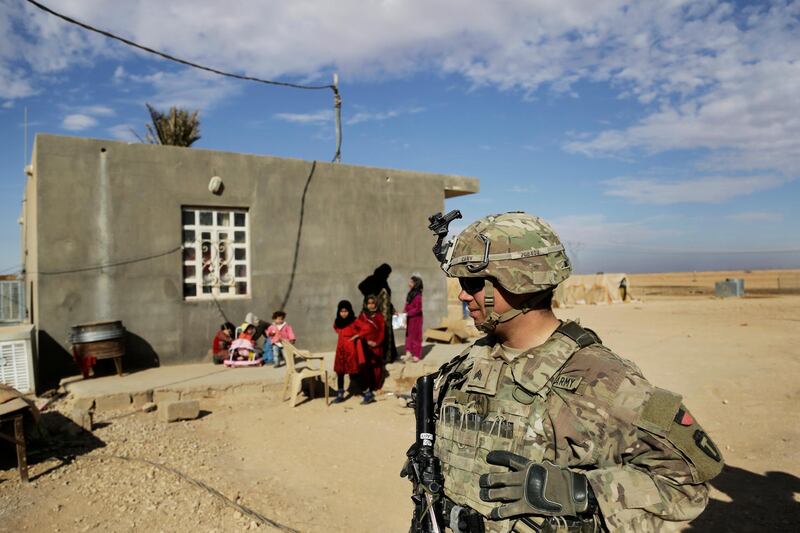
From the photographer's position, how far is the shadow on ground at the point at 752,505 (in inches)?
154

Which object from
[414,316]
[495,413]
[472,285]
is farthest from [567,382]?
[414,316]

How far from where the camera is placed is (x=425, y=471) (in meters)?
1.85

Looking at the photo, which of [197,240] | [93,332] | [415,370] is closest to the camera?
[93,332]

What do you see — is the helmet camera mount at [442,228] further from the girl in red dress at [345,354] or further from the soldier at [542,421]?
the girl in red dress at [345,354]

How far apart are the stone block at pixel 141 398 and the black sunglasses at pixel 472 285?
613 centimetres

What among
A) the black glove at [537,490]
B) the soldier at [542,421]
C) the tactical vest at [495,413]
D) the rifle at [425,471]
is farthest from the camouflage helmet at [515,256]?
the black glove at [537,490]

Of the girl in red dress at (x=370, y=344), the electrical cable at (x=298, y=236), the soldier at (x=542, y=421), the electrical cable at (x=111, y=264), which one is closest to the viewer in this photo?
the soldier at (x=542, y=421)

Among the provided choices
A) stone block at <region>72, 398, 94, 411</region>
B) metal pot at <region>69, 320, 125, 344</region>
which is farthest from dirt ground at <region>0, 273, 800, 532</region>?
metal pot at <region>69, 320, 125, 344</region>

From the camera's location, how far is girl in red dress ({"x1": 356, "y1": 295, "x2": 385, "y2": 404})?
7629 mm

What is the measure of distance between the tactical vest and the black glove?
0.07 meters

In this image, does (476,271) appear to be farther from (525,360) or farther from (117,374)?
(117,374)

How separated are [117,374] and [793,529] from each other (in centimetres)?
782

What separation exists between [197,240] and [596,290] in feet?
71.3

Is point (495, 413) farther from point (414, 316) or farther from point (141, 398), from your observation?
point (414, 316)
